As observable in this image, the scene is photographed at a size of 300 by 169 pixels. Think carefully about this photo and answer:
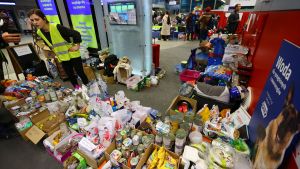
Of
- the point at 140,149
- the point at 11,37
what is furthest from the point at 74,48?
the point at 140,149

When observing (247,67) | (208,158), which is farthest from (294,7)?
(208,158)

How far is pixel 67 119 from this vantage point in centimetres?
190

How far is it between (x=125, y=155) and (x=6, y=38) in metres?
2.33

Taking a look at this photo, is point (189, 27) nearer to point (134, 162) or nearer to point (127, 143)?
point (127, 143)

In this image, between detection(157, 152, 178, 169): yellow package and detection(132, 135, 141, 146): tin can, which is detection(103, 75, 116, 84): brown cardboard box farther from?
detection(157, 152, 178, 169): yellow package

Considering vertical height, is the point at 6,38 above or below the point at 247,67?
above

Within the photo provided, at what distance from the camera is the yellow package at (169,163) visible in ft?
3.86

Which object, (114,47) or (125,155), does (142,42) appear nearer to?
(114,47)

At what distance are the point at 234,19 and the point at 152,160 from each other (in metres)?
5.58

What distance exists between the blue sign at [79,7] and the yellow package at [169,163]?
3672mm

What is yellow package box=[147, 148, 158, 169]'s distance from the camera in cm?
120

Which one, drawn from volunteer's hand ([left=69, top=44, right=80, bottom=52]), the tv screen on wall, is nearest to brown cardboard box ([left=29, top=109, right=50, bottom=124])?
volunteer's hand ([left=69, top=44, right=80, bottom=52])

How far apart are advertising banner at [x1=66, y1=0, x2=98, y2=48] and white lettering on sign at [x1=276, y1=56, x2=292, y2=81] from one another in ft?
12.4

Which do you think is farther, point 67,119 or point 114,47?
point 114,47
